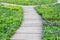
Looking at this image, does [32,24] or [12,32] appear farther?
[32,24]

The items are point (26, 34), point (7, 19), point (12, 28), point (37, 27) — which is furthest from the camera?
point (7, 19)

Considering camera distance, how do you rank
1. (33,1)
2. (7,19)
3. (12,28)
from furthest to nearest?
(33,1), (7,19), (12,28)

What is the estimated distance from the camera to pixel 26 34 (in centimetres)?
816

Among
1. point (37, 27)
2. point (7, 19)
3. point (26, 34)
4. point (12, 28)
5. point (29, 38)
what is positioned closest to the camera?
point (29, 38)

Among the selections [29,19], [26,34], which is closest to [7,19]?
[29,19]

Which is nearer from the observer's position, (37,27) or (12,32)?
(12,32)

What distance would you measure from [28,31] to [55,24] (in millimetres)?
1494

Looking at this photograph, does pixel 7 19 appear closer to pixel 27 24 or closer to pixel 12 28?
pixel 27 24

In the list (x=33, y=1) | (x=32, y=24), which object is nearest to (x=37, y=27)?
(x=32, y=24)

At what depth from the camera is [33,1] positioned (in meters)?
18.8

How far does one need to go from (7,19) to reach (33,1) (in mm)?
8415

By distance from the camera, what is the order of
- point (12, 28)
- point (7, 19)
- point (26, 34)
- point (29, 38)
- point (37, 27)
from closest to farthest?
point (29, 38) < point (26, 34) < point (12, 28) < point (37, 27) < point (7, 19)

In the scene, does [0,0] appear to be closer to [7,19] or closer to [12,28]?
[7,19]

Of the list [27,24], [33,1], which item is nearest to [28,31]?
[27,24]
